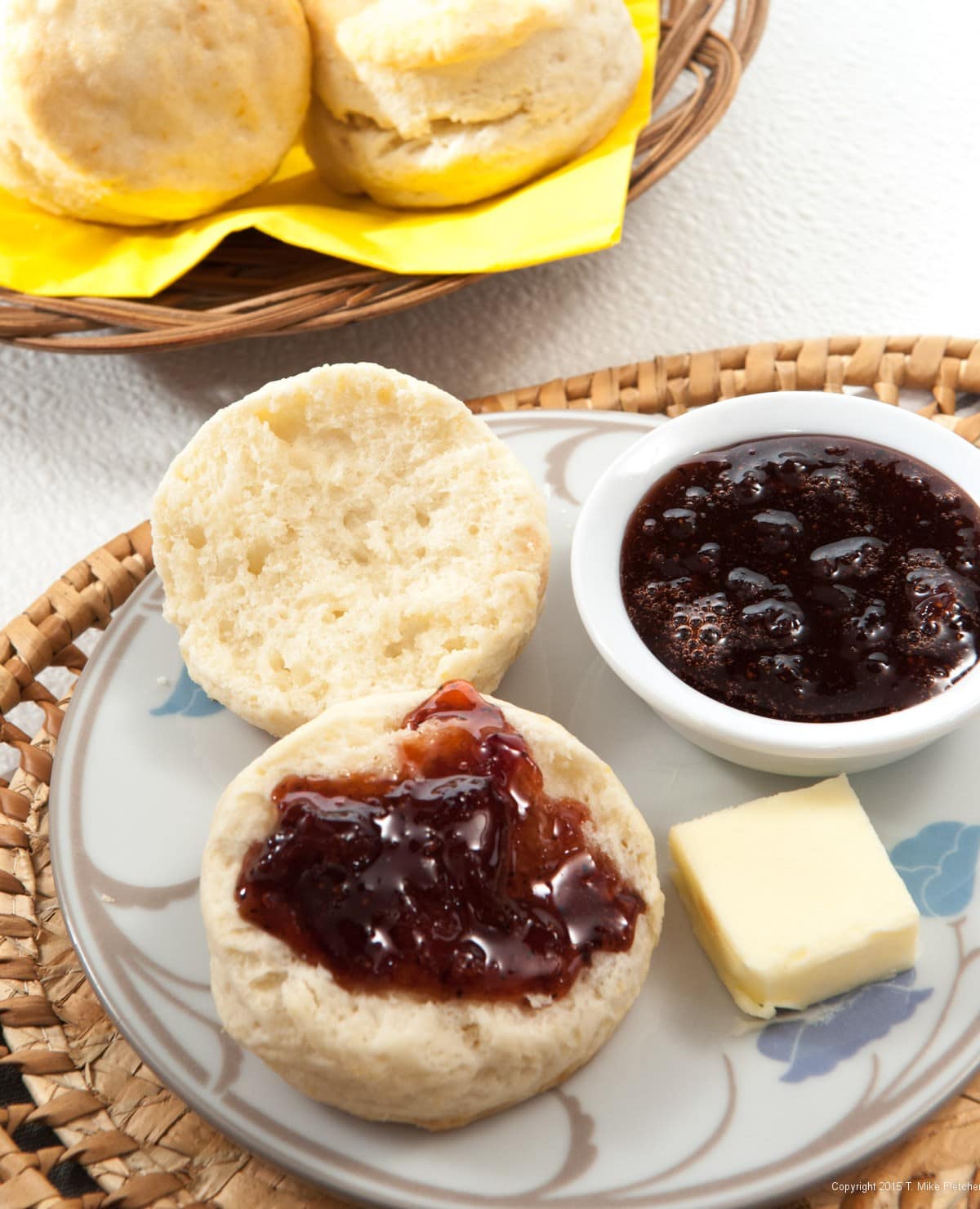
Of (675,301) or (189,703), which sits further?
(675,301)

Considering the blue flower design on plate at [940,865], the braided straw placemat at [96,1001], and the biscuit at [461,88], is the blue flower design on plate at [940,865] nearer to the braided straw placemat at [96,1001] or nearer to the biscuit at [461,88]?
the braided straw placemat at [96,1001]

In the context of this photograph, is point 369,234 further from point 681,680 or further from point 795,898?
point 795,898

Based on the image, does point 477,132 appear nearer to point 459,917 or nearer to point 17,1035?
point 459,917

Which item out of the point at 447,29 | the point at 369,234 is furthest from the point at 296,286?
the point at 447,29

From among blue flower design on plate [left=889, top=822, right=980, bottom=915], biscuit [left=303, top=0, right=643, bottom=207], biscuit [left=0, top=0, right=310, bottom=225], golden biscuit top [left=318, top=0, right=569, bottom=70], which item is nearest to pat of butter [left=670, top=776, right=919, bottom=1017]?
blue flower design on plate [left=889, top=822, right=980, bottom=915]

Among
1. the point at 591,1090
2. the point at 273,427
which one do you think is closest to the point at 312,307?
the point at 273,427

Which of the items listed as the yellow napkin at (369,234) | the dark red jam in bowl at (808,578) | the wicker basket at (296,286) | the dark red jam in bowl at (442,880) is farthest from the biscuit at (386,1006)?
the yellow napkin at (369,234)

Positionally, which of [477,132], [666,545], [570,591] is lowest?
[570,591]
